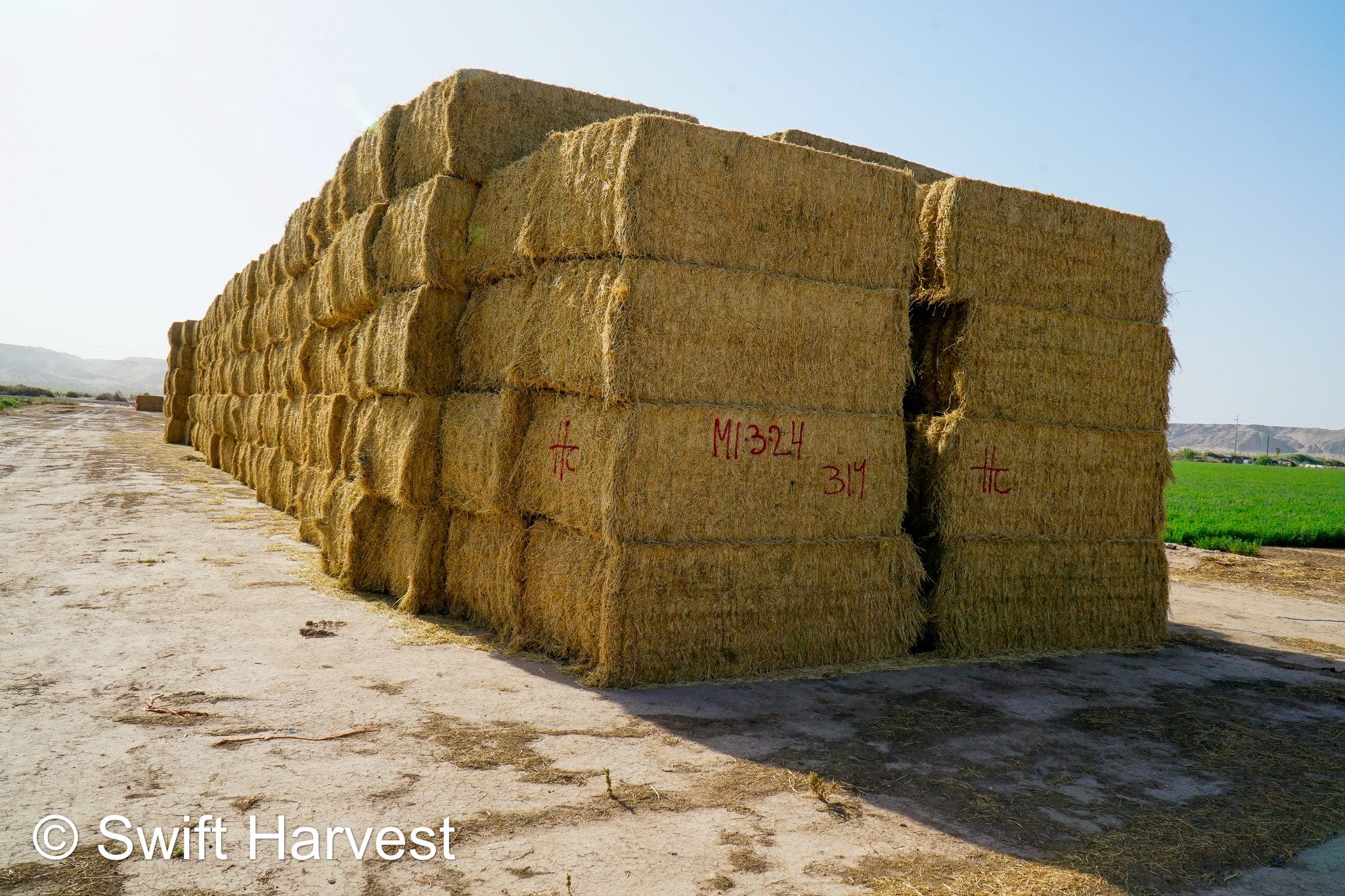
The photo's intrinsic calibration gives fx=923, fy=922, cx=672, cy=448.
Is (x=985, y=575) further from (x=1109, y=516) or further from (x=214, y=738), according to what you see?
(x=214, y=738)

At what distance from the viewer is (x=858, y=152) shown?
1012cm

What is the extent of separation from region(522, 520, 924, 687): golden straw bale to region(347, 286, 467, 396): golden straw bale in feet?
6.95

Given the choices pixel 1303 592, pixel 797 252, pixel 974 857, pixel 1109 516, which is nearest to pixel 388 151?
pixel 797 252

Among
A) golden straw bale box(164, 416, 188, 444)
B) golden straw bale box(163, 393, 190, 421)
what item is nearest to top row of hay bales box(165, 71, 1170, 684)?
golden straw bale box(164, 416, 188, 444)

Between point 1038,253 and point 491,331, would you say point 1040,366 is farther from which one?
point 491,331

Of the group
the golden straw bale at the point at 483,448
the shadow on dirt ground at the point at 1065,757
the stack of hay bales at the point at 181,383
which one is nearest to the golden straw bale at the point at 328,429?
the golden straw bale at the point at 483,448

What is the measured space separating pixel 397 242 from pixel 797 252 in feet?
14.0

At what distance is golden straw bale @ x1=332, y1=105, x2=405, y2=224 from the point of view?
9898mm

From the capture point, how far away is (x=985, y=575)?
764 cm

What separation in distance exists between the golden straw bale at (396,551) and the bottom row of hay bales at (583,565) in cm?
1

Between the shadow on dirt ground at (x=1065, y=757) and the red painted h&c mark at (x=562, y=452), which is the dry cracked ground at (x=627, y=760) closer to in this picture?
the shadow on dirt ground at (x=1065, y=757)

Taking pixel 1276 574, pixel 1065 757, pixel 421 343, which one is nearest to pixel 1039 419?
pixel 1065 757

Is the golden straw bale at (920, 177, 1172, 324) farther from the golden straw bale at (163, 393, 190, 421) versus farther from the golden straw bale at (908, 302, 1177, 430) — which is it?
the golden straw bale at (163, 393, 190, 421)

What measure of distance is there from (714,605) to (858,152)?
598cm
